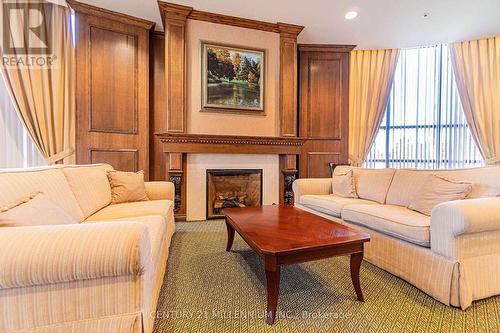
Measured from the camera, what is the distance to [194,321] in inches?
53.1

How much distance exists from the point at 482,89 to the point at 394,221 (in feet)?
12.3

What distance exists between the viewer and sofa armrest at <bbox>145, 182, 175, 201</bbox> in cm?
269

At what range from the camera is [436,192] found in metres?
2.00

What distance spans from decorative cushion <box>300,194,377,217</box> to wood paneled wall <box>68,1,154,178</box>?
232 centimetres

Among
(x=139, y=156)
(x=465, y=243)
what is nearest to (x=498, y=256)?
(x=465, y=243)

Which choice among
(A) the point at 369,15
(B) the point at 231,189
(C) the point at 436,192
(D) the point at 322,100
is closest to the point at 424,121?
(D) the point at 322,100

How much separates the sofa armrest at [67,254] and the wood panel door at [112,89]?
2664mm

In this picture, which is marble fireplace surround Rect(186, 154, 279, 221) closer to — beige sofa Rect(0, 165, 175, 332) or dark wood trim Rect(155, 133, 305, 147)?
dark wood trim Rect(155, 133, 305, 147)

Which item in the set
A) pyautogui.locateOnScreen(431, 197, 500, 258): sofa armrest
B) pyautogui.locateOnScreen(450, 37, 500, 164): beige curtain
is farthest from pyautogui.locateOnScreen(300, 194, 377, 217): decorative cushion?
pyautogui.locateOnScreen(450, 37, 500, 164): beige curtain

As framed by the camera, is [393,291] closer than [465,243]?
No

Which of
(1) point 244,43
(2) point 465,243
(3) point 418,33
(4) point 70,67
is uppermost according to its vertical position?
Result: (3) point 418,33

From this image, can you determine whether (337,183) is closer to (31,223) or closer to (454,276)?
(454,276)

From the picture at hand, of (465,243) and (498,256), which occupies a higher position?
(465,243)

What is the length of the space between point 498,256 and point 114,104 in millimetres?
4124
